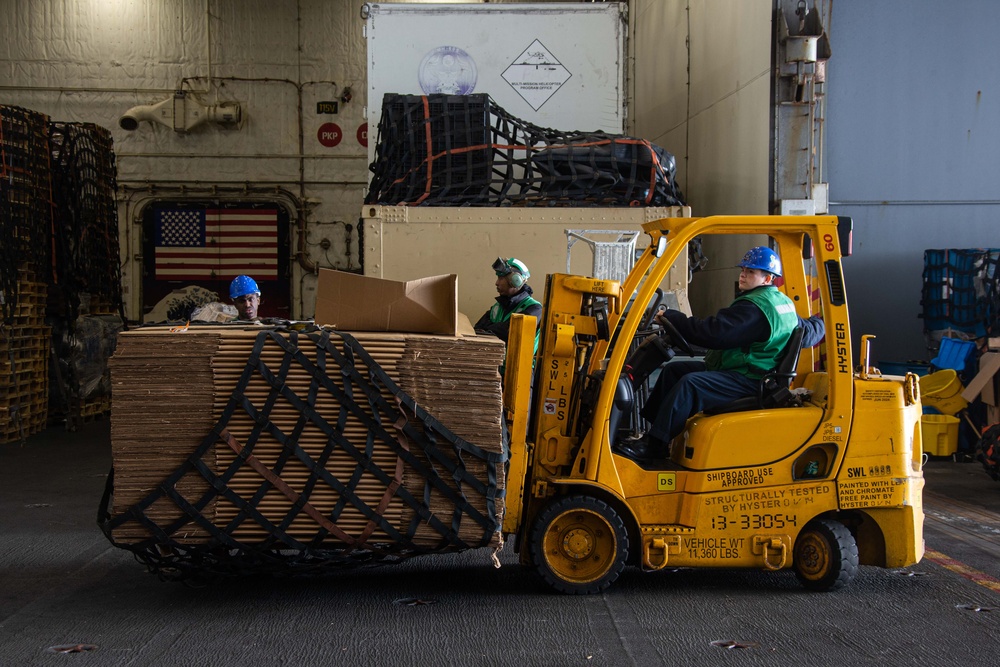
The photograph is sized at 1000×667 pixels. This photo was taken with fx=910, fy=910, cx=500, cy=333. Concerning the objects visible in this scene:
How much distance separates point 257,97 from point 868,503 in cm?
1587

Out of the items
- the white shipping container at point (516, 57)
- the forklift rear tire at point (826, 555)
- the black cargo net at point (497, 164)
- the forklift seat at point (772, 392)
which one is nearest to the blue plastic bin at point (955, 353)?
the black cargo net at point (497, 164)

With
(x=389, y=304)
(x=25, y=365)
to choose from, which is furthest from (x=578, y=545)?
(x=25, y=365)

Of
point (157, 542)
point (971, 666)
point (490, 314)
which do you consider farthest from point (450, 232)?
point (971, 666)

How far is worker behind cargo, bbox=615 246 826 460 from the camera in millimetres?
4871

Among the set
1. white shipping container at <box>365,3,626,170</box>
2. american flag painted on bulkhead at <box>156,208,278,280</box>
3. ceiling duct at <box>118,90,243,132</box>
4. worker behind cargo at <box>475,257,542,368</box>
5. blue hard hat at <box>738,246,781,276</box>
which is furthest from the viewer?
american flag painted on bulkhead at <box>156,208,278,280</box>

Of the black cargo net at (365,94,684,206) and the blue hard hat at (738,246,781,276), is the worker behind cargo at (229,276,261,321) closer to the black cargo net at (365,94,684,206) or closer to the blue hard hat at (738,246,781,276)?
the black cargo net at (365,94,684,206)

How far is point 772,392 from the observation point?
5082mm

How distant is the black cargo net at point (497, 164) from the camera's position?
29.7 feet

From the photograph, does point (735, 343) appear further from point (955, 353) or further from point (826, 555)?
point (955, 353)

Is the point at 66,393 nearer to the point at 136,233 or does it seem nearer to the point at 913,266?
the point at 136,233

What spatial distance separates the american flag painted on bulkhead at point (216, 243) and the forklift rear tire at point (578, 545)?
552 inches

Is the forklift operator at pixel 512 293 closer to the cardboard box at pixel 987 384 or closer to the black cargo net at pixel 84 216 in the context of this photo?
the cardboard box at pixel 987 384

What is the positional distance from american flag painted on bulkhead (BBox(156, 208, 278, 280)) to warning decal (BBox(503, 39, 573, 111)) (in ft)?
29.2

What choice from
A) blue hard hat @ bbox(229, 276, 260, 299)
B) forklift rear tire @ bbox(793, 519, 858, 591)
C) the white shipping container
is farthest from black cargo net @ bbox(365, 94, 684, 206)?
forklift rear tire @ bbox(793, 519, 858, 591)
